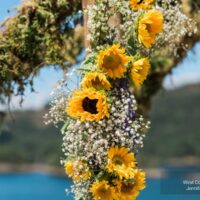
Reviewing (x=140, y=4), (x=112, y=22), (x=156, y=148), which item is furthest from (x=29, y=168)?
(x=140, y=4)

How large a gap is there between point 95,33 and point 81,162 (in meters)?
0.80

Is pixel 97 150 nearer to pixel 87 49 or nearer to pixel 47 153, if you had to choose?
pixel 87 49

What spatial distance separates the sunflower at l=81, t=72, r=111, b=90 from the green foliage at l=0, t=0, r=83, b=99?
905 millimetres

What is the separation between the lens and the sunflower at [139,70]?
343 cm

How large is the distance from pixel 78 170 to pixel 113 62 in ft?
2.07

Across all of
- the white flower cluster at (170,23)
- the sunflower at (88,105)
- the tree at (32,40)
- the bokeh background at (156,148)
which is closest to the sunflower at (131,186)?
the sunflower at (88,105)

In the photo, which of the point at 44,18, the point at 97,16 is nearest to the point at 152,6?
the point at 97,16

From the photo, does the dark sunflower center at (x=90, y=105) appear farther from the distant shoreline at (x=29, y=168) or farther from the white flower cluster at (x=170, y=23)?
the distant shoreline at (x=29, y=168)

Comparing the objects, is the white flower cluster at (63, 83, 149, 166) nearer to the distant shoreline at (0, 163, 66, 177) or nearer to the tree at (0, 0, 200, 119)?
the tree at (0, 0, 200, 119)

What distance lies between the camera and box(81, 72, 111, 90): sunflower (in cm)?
334

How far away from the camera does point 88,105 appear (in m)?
3.30

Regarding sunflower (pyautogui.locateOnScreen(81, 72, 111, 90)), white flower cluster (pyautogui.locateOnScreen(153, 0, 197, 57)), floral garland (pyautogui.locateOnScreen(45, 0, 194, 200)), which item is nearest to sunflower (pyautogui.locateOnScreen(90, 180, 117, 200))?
floral garland (pyautogui.locateOnScreen(45, 0, 194, 200))

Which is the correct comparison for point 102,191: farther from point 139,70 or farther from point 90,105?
point 139,70

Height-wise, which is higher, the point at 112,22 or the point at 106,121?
the point at 112,22
